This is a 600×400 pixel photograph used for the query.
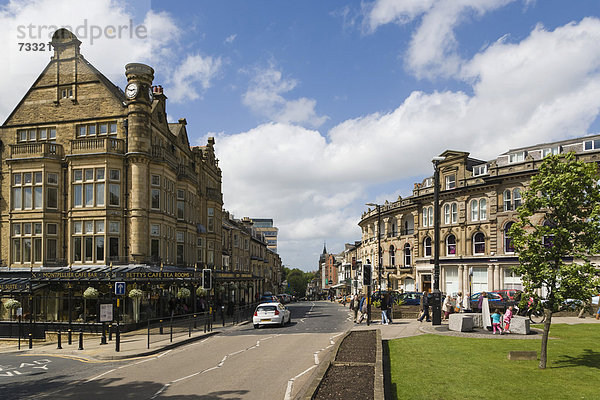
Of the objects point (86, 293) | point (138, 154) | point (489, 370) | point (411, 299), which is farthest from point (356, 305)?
point (489, 370)

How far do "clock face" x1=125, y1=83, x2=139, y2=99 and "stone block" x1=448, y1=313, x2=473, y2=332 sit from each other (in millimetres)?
24369

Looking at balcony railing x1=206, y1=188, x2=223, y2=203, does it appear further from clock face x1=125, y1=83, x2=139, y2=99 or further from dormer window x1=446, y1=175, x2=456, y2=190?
dormer window x1=446, y1=175, x2=456, y2=190

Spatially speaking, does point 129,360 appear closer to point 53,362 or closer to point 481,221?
point 53,362

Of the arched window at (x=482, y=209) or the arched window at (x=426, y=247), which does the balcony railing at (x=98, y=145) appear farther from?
the arched window at (x=426, y=247)

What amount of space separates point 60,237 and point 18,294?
482cm

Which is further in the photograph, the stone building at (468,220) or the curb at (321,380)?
the stone building at (468,220)

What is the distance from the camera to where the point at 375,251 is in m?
70.6

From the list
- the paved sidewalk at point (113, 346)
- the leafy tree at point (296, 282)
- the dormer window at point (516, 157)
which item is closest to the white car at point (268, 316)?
the paved sidewalk at point (113, 346)

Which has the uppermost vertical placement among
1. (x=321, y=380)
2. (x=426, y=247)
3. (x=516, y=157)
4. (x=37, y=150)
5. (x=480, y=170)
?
(x=516, y=157)

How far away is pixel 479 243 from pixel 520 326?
3014 cm

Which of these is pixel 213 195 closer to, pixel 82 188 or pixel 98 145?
pixel 82 188

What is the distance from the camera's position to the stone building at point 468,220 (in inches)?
1788

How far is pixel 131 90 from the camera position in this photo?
109 feet

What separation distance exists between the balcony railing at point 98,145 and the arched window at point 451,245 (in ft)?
114
